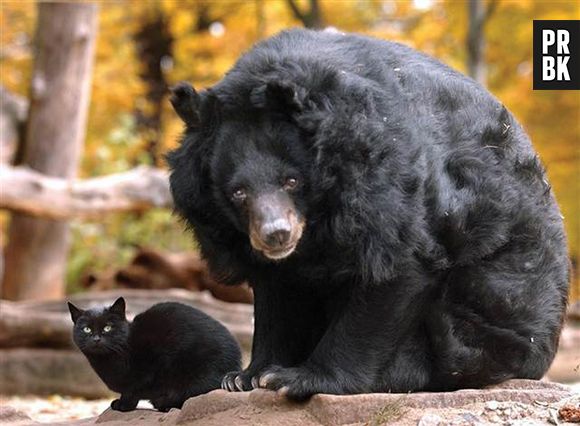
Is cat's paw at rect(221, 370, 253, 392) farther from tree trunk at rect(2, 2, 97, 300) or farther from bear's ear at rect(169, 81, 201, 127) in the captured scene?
tree trunk at rect(2, 2, 97, 300)

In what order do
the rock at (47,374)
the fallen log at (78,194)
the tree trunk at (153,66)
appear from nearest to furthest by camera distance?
the rock at (47,374)
the fallen log at (78,194)
the tree trunk at (153,66)

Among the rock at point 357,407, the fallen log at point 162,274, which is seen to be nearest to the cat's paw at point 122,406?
the rock at point 357,407

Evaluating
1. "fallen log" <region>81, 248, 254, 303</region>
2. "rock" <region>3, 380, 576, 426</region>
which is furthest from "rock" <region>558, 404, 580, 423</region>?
"fallen log" <region>81, 248, 254, 303</region>

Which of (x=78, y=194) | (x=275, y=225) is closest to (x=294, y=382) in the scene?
(x=275, y=225)

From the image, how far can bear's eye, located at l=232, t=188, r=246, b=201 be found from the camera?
14.5 ft

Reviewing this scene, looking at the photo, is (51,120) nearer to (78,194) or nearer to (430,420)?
(78,194)

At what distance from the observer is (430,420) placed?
4.28 m

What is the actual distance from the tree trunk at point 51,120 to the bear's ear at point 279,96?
914 cm

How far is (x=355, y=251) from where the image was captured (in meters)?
4.41

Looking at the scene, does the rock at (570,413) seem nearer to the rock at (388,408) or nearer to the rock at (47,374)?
the rock at (388,408)

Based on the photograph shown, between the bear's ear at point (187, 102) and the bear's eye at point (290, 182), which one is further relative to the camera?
the bear's ear at point (187, 102)

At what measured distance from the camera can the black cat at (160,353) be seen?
571cm

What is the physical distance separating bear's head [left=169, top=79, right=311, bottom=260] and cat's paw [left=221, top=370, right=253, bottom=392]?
2.44 feet

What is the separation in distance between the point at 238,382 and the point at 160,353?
91 cm
